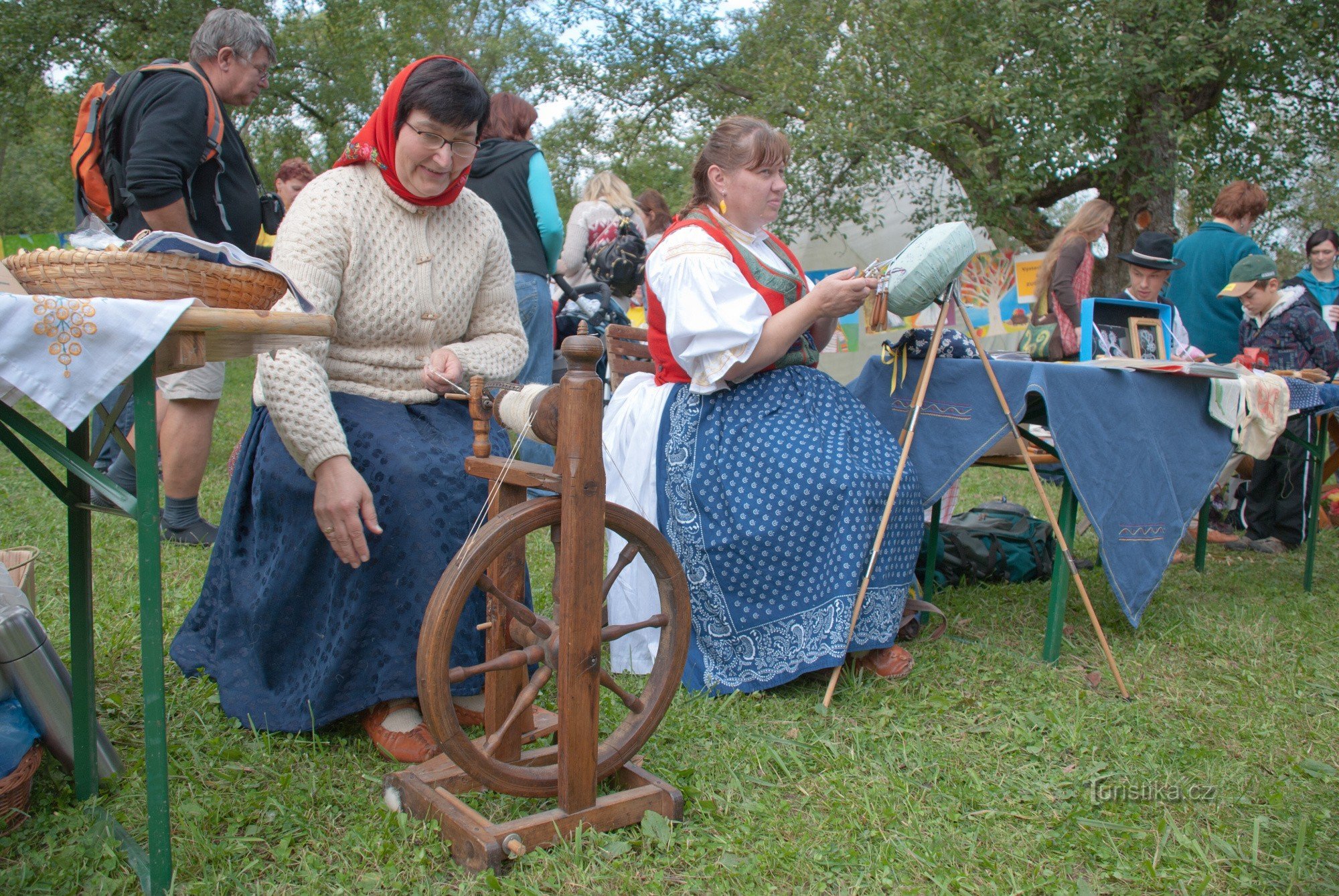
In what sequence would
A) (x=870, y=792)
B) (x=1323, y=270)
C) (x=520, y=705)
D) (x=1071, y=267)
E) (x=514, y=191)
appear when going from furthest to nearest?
(x=1323, y=270) → (x=1071, y=267) → (x=514, y=191) → (x=870, y=792) → (x=520, y=705)

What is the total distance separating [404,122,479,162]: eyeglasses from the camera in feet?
6.68

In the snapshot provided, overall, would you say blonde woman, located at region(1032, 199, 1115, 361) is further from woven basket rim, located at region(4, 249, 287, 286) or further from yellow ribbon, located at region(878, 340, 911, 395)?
woven basket rim, located at region(4, 249, 287, 286)

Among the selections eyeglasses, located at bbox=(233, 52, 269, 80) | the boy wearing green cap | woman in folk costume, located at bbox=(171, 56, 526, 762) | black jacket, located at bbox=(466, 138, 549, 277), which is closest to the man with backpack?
eyeglasses, located at bbox=(233, 52, 269, 80)

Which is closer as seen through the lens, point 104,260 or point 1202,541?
point 104,260

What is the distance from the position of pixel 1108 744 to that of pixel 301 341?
6.30 feet

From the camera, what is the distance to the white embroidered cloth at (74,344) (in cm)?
125

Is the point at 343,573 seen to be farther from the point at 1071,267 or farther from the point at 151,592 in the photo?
the point at 1071,267

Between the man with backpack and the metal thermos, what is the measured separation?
1585mm

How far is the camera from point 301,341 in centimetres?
176

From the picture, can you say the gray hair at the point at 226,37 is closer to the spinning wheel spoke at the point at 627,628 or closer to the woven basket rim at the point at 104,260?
the woven basket rim at the point at 104,260

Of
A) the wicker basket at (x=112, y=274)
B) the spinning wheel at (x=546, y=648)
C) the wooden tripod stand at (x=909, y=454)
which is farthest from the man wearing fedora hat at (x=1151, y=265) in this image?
the wicker basket at (x=112, y=274)

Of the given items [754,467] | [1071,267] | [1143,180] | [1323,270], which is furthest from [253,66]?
[1143,180]

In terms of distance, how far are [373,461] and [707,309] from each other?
3.03 feet

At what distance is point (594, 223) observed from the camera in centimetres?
550
